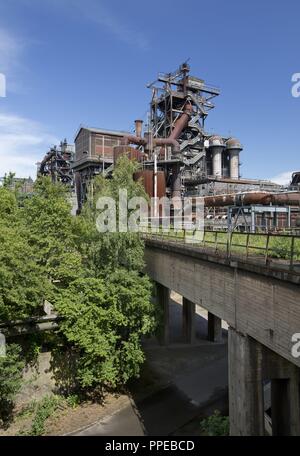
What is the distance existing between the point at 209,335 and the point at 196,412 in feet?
29.3

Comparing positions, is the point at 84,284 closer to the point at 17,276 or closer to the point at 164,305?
the point at 17,276

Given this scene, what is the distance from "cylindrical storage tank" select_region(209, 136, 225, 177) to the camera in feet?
183

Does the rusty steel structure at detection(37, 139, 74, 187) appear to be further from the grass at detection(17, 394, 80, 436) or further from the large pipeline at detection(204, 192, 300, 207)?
the grass at detection(17, 394, 80, 436)

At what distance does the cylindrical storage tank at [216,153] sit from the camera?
55.9 metres

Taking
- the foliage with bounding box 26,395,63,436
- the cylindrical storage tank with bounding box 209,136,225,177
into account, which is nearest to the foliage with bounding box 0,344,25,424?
the foliage with bounding box 26,395,63,436

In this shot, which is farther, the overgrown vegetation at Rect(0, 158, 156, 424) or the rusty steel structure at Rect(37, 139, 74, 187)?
the rusty steel structure at Rect(37, 139, 74, 187)

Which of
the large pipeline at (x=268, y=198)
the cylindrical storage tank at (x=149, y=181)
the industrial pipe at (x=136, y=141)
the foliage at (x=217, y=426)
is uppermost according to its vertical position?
the industrial pipe at (x=136, y=141)

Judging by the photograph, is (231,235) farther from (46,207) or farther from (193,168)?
(193,168)

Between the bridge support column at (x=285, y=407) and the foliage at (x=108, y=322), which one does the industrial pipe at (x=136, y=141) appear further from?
the bridge support column at (x=285, y=407)

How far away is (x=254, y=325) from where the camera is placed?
32.4 feet

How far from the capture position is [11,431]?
1514cm

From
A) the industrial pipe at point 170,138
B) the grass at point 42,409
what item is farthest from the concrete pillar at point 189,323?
the industrial pipe at point 170,138
